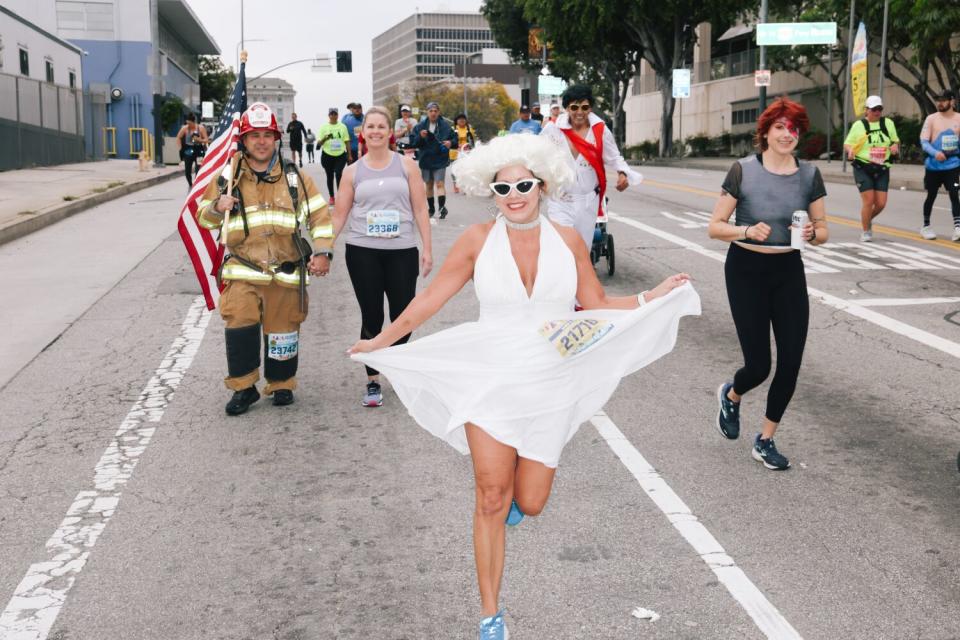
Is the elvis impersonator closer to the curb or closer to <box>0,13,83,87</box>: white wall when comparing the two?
the curb

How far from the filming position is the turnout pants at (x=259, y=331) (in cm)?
702

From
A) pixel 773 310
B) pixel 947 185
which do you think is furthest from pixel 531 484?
pixel 947 185

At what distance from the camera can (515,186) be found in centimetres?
407

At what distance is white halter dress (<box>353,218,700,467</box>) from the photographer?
3.88 meters

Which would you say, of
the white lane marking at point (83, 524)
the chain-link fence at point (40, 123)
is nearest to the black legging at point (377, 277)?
the white lane marking at point (83, 524)

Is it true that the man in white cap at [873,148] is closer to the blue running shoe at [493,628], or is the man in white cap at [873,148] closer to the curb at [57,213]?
the blue running shoe at [493,628]

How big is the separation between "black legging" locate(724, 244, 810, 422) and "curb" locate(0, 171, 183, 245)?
13.4m

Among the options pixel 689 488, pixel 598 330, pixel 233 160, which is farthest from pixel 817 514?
pixel 233 160

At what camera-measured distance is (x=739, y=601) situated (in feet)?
13.6

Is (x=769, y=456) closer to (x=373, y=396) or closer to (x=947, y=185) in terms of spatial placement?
(x=373, y=396)

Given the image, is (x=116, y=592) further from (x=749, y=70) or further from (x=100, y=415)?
(x=749, y=70)

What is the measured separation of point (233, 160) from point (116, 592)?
3.26m

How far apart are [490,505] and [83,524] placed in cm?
228

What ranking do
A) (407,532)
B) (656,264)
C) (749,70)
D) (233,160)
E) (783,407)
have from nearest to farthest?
(407,532)
(783,407)
(233,160)
(656,264)
(749,70)
